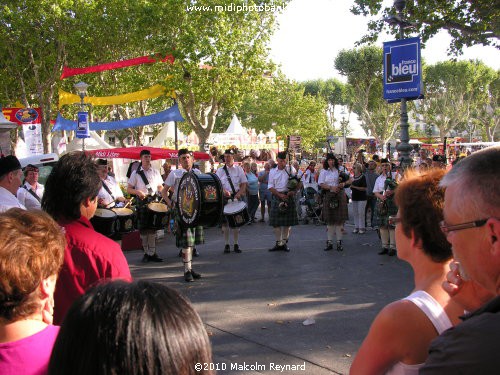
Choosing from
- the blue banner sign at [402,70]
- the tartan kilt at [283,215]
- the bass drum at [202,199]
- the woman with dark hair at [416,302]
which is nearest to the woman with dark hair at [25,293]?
the woman with dark hair at [416,302]

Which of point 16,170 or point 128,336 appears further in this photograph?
point 16,170

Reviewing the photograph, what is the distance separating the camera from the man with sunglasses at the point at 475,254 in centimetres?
104

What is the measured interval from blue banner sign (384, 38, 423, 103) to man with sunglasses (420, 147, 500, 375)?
8550 millimetres

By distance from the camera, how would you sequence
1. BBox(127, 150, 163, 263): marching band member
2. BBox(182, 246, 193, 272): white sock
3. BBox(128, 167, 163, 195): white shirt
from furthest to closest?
BBox(128, 167, 163, 195): white shirt < BBox(127, 150, 163, 263): marching band member < BBox(182, 246, 193, 272): white sock

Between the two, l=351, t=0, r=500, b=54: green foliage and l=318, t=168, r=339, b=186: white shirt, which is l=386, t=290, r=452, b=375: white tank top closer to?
l=318, t=168, r=339, b=186: white shirt

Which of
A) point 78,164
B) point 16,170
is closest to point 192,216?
point 16,170

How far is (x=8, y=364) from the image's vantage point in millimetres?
1665

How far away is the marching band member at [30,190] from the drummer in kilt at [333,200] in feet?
17.4

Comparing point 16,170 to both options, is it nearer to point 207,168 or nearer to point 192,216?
point 192,216

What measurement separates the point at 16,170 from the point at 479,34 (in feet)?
36.4

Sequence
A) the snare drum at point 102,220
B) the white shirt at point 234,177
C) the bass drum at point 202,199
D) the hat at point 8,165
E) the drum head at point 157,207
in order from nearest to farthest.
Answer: the snare drum at point 102,220 → the hat at point 8,165 → the bass drum at point 202,199 → the drum head at point 157,207 → the white shirt at point 234,177

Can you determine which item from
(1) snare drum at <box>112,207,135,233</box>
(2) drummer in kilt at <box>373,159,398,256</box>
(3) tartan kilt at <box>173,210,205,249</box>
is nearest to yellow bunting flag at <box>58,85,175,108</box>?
(2) drummer in kilt at <box>373,159,398,256</box>

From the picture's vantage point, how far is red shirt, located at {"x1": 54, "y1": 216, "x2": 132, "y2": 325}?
8.70 ft

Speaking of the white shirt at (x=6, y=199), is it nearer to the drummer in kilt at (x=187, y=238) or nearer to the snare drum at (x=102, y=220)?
the snare drum at (x=102, y=220)
